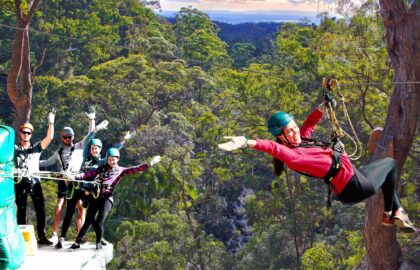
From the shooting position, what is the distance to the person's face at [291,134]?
15.5 feet

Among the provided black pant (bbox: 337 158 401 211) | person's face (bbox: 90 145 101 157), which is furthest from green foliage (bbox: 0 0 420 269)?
black pant (bbox: 337 158 401 211)

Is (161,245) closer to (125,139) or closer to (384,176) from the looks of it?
(125,139)

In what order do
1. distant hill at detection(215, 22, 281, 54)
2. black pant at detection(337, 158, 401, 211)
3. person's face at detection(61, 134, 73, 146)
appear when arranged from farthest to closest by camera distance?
distant hill at detection(215, 22, 281, 54) < person's face at detection(61, 134, 73, 146) < black pant at detection(337, 158, 401, 211)

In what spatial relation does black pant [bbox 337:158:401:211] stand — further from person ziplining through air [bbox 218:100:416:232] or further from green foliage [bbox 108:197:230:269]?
green foliage [bbox 108:197:230:269]

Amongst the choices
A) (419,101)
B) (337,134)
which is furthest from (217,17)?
(337,134)

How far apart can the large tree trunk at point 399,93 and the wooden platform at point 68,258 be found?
500 cm

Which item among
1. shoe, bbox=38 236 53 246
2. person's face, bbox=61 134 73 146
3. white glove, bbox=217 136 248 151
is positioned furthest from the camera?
shoe, bbox=38 236 53 246

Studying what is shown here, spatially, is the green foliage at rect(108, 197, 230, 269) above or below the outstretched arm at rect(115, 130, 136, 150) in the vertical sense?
below

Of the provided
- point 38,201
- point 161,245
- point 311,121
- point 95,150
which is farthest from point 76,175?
point 161,245

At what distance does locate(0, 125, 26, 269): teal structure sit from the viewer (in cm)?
575

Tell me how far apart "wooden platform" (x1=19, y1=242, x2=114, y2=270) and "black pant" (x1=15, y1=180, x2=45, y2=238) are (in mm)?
306

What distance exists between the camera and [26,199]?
269 inches

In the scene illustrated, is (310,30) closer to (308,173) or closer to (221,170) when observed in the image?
(221,170)

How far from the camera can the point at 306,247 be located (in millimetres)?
21516
